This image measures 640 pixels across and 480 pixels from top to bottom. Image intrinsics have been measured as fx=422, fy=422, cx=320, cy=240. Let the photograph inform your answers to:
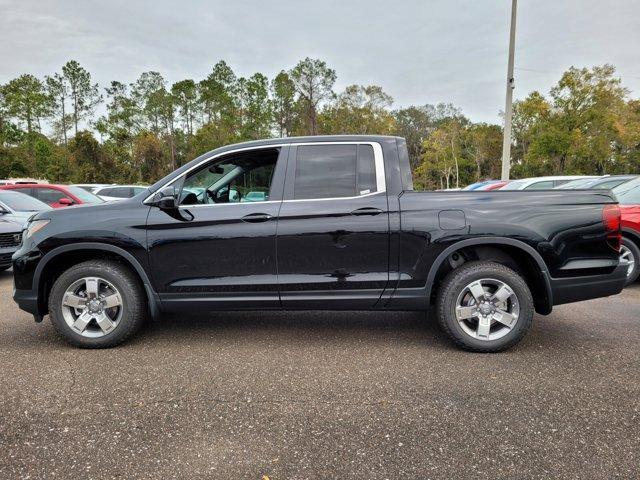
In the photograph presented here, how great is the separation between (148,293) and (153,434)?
5.13 ft

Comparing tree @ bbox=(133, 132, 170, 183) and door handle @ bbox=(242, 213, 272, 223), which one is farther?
tree @ bbox=(133, 132, 170, 183)

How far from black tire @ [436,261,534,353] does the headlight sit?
3628 mm

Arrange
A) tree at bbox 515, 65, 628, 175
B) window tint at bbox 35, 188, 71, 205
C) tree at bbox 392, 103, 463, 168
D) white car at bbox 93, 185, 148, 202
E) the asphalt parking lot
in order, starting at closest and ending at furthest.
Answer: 1. the asphalt parking lot
2. window tint at bbox 35, 188, 71, 205
3. white car at bbox 93, 185, 148, 202
4. tree at bbox 515, 65, 628, 175
5. tree at bbox 392, 103, 463, 168

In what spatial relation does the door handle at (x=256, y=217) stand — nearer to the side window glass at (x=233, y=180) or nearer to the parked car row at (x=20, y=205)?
the side window glass at (x=233, y=180)

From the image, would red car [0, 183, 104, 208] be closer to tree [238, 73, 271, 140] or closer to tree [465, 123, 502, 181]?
tree [238, 73, 271, 140]

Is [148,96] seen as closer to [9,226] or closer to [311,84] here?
[311,84]

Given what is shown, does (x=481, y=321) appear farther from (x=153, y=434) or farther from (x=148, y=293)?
(x=148, y=293)

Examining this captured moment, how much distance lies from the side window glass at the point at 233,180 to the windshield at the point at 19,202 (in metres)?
5.64

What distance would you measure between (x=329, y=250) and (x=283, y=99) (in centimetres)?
4917

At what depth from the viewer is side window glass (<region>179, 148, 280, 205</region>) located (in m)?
3.91

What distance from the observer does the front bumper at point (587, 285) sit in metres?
3.64

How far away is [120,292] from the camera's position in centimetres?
377

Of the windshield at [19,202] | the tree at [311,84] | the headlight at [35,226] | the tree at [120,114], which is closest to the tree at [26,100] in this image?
the tree at [120,114]

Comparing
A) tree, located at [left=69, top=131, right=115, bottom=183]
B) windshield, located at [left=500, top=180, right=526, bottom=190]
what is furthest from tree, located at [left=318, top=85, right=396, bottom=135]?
windshield, located at [left=500, top=180, right=526, bottom=190]
